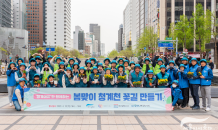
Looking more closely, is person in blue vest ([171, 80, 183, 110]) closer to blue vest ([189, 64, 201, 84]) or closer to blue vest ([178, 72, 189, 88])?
blue vest ([178, 72, 189, 88])

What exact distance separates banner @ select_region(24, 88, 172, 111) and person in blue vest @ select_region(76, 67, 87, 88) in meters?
0.77

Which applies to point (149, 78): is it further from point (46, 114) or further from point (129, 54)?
point (129, 54)

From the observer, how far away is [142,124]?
673 cm

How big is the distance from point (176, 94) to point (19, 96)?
21.6ft

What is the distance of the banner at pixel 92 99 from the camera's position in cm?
825

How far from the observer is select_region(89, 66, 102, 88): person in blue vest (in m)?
8.90

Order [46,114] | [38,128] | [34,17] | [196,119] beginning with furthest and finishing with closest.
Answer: [34,17] → [46,114] → [196,119] → [38,128]

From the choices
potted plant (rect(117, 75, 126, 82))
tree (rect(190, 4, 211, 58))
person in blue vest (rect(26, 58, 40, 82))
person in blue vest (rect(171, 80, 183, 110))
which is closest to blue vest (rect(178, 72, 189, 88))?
person in blue vest (rect(171, 80, 183, 110))

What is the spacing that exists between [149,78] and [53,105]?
4.27 m

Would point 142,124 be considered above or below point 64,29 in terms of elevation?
below

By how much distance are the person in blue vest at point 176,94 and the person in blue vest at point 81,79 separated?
3.84m

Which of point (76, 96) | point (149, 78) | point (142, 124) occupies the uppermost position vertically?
point (149, 78)

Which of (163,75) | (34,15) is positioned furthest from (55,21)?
(163,75)

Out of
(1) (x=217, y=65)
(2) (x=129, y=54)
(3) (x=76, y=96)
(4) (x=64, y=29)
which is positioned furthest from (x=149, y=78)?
(4) (x=64, y=29)
